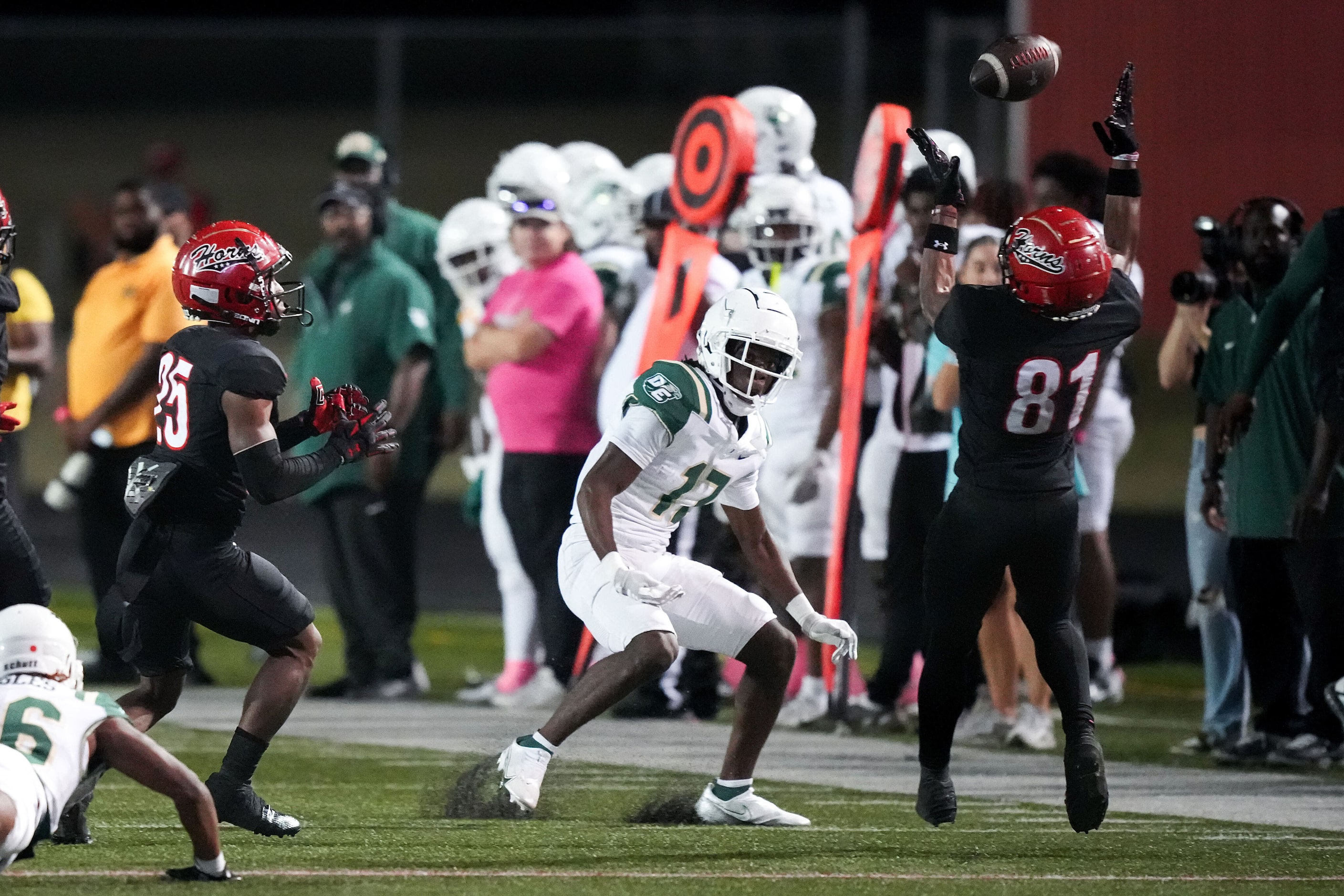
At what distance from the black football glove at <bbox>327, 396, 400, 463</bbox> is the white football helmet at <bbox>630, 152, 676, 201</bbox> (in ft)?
14.9

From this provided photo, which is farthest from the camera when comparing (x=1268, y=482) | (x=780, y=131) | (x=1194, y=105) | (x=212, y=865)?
(x=1194, y=105)

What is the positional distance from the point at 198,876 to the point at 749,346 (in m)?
2.07

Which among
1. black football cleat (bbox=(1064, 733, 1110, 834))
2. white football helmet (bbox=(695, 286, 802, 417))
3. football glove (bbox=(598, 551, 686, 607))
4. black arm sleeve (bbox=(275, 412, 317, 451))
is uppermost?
white football helmet (bbox=(695, 286, 802, 417))

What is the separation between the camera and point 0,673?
493cm

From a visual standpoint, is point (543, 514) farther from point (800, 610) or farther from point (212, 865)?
point (212, 865)

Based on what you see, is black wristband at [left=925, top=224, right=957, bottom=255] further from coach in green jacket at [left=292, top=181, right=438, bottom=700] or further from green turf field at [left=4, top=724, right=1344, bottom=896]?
coach in green jacket at [left=292, top=181, right=438, bottom=700]

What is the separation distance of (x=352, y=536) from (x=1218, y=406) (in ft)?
12.6

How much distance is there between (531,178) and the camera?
9305 millimetres

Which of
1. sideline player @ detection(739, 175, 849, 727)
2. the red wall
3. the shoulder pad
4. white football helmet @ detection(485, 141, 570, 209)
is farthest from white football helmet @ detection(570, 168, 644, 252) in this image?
the red wall

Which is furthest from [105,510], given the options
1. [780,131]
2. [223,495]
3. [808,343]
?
[223,495]

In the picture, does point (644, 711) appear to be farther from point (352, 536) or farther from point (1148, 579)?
point (1148, 579)

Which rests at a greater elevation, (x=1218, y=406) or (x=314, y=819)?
(x=1218, y=406)

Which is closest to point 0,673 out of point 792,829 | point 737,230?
point 792,829

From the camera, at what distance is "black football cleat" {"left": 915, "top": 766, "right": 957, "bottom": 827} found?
20.4 ft
